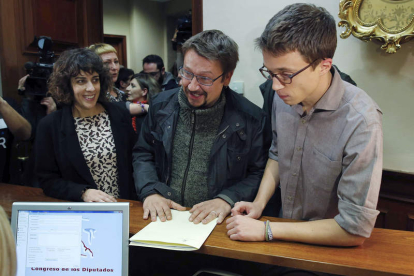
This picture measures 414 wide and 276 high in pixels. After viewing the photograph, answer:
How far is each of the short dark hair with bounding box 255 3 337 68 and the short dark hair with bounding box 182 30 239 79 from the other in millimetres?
360

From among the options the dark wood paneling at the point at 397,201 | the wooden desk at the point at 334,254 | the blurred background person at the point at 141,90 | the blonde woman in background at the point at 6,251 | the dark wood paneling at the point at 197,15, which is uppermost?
the dark wood paneling at the point at 197,15

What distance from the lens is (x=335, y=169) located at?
1060 millimetres

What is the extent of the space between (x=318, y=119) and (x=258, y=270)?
563mm

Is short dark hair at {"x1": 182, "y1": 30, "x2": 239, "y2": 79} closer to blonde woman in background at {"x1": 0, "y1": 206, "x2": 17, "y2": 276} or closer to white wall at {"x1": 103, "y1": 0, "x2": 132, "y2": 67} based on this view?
blonde woman in background at {"x1": 0, "y1": 206, "x2": 17, "y2": 276}

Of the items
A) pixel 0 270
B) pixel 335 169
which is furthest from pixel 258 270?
pixel 0 270

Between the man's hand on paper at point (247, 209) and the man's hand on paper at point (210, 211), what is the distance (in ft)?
0.17

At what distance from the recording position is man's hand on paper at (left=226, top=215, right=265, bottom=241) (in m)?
1.01

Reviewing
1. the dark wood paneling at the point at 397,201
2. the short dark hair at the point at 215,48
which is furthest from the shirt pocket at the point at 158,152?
the dark wood paneling at the point at 397,201

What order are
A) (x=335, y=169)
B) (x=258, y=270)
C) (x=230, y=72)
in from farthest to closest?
(x=230, y=72), (x=258, y=270), (x=335, y=169)

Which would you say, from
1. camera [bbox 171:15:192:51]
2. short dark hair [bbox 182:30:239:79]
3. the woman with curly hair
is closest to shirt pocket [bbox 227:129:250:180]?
short dark hair [bbox 182:30:239:79]

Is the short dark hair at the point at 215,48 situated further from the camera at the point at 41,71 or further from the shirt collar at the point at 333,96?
the camera at the point at 41,71

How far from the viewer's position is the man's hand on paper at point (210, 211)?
45.8 inches

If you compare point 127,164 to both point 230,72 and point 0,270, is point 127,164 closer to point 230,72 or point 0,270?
point 230,72

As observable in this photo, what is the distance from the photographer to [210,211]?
1208 mm
